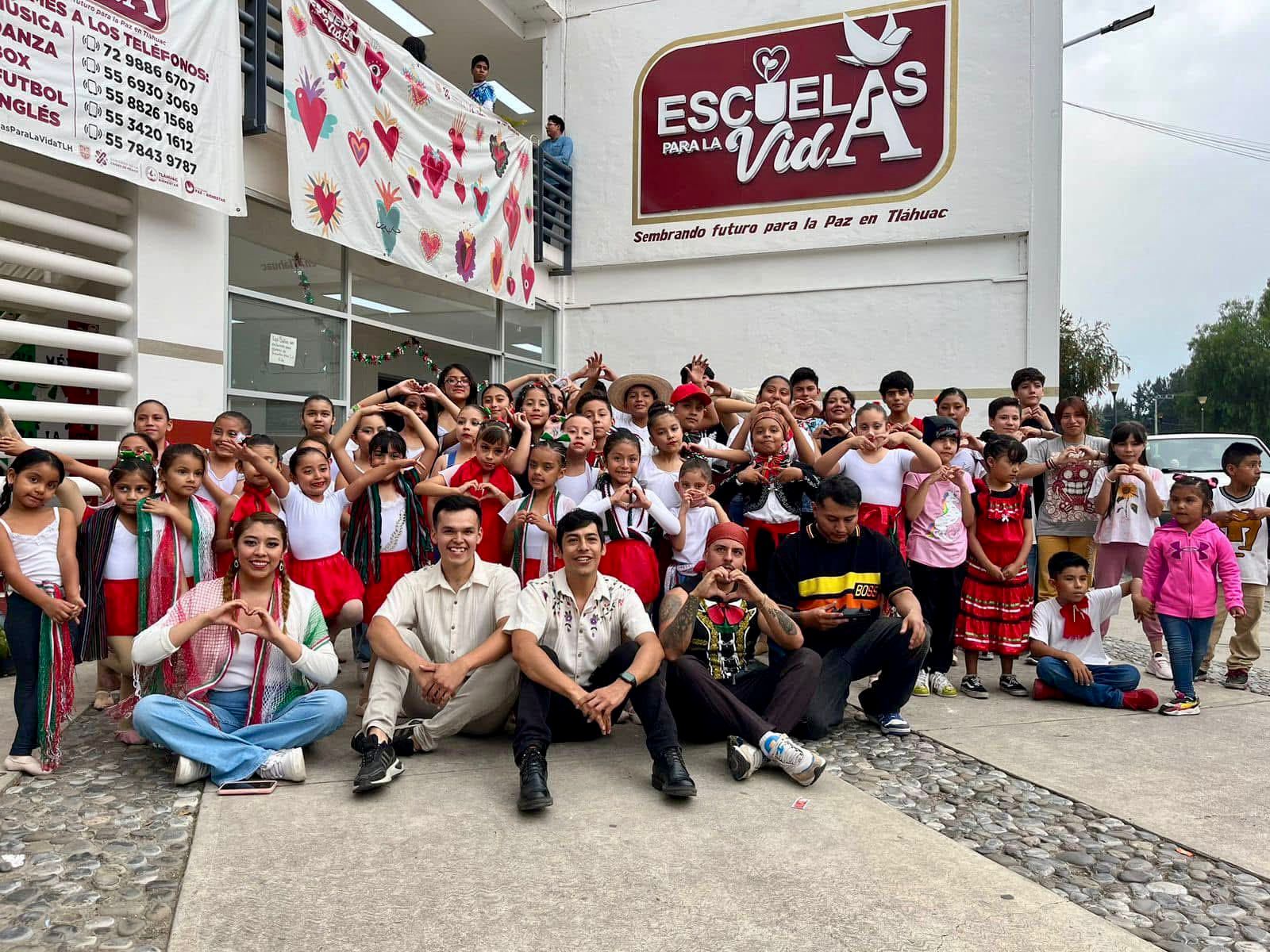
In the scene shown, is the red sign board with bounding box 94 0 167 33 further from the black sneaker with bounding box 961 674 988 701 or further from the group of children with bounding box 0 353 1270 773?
the black sneaker with bounding box 961 674 988 701

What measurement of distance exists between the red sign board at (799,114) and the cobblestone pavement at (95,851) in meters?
9.39

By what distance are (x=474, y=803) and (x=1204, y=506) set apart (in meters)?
4.35

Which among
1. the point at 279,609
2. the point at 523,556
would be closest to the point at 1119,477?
the point at 523,556

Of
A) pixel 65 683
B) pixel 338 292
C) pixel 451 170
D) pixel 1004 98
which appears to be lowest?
pixel 65 683

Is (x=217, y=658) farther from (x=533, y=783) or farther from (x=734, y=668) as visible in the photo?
(x=734, y=668)

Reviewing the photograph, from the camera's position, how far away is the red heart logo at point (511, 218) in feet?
34.2

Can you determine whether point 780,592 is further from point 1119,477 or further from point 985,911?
point 1119,477

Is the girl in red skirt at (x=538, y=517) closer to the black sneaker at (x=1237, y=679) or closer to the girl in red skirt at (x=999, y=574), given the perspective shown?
the girl in red skirt at (x=999, y=574)

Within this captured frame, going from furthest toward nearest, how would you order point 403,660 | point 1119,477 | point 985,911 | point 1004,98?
point 1004,98
point 1119,477
point 403,660
point 985,911

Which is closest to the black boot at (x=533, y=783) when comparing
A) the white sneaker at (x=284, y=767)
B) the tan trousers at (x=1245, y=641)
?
the white sneaker at (x=284, y=767)

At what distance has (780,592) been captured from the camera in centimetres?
444

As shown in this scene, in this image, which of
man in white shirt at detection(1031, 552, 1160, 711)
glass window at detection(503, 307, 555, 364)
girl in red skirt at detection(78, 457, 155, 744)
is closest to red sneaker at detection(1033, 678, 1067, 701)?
man in white shirt at detection(1031, 552, 1160, 711)

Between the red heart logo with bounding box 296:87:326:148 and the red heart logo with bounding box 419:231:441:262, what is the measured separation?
1.53 m

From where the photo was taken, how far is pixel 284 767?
3.48 metres
